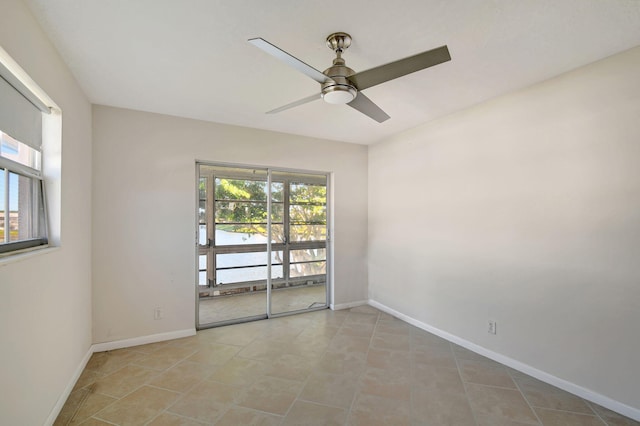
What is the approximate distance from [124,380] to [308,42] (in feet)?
9.89

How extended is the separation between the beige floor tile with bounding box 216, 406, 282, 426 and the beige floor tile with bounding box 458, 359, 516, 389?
162 centimetres

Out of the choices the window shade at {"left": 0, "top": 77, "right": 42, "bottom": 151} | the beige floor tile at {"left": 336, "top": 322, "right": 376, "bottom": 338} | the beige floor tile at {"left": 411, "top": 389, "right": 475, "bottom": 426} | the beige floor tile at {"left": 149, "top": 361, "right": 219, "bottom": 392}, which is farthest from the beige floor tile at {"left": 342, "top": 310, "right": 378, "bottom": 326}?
the window shade at {"left": 0, "top": 77, "right": 42, "bottom": 151}

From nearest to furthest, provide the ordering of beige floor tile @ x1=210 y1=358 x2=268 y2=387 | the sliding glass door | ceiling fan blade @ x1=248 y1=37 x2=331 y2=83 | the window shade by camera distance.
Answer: ceiling fan blade @ x1=248 y1=37 x2=331 y2=83, the window shade, beige floor tile @ x1=210 y1=358 x2=268 y2=387, the sliding glass door

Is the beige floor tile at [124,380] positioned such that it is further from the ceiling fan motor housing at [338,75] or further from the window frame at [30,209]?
the ceiling fan motor housing at [338,75]

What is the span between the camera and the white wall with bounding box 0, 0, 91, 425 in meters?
1.40

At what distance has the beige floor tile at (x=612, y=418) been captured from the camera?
1903mm

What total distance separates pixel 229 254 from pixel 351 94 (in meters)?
3.01

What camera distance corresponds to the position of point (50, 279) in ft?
6.11

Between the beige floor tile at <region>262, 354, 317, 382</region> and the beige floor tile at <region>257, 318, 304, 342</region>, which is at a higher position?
the beige floor tile at <region>262, 354, 317, 382</region>

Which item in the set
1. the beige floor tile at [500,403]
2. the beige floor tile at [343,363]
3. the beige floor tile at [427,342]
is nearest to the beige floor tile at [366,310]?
the beige floor tile at [427,342]

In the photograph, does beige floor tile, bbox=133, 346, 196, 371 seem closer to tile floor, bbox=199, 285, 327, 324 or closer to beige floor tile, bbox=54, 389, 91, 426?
beige floor tile, bbox=54, 389, 91, 426

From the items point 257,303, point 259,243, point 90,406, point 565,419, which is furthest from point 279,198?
point 565,419

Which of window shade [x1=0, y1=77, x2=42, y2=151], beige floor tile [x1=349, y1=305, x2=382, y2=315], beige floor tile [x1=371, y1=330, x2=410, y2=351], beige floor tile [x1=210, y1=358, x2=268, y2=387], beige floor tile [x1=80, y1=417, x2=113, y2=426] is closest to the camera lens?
window shade [x1=0, y1=77, x2=42, y2=151]

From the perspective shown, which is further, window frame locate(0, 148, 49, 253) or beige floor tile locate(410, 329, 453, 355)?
beige floor tile locate(410, 329, 453, 355)
